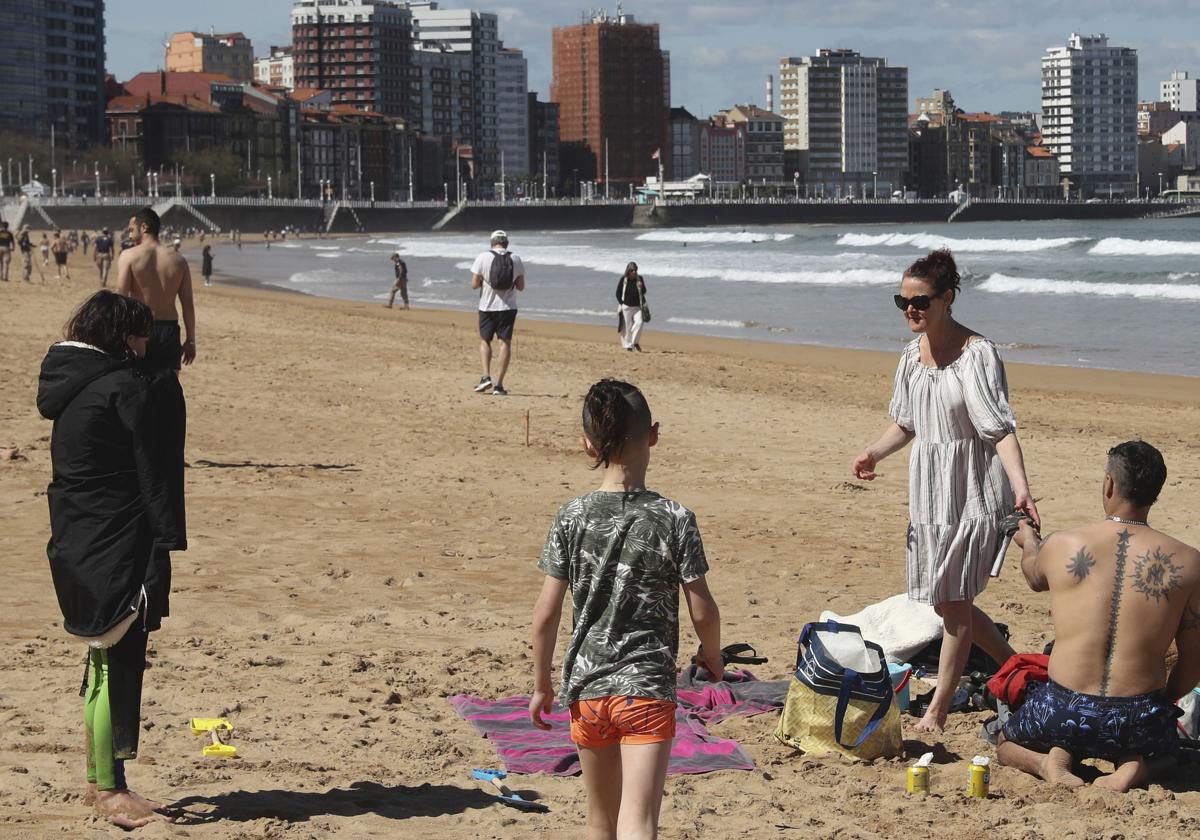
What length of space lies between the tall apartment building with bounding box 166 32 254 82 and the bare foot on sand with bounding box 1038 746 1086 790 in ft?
580

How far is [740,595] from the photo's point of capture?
6.91 m

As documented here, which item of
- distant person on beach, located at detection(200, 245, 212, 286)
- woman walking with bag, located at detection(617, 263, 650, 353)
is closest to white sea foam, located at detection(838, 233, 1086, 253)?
distant person on beach, located at detection(200, 245, 212, 286)

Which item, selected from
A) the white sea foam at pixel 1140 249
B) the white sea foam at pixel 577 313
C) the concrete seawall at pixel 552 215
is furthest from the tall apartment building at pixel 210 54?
the white sea foam at pixel 577 313

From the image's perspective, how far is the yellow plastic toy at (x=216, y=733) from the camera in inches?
183

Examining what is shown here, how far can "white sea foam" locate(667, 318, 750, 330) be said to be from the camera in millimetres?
27688

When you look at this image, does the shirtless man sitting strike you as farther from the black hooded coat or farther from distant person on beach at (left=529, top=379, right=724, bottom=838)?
the black hooded coat

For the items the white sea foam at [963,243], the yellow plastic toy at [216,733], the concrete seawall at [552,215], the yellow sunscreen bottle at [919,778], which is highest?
the concrete seawall at [552,215]

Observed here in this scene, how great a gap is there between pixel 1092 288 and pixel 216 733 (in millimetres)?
35349

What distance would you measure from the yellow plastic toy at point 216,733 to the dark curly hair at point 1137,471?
101 inches

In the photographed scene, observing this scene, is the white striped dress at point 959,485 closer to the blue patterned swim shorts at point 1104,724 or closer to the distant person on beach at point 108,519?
the blue patterned swim shorts at point 1104,724

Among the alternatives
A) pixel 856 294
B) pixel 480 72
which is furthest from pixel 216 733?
pixel 480 72

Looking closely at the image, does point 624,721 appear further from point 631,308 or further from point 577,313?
point 577,313

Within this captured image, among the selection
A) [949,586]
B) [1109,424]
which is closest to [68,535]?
[949,586]

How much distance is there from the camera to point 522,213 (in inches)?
5733
